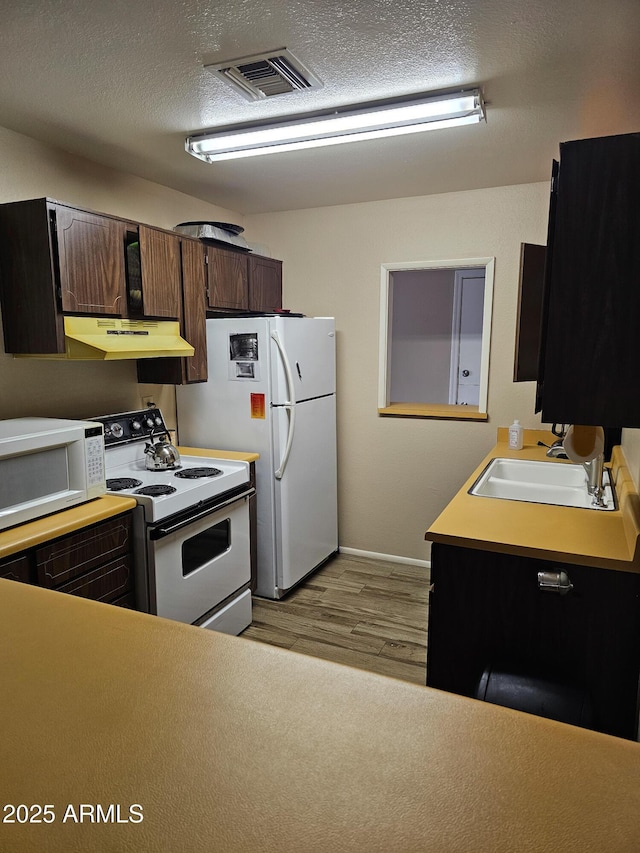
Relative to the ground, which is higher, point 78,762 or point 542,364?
point 542,364

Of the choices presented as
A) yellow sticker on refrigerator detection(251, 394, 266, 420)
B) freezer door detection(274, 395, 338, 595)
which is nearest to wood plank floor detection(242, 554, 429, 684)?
freezer door detection(274, 395, 338, 595)

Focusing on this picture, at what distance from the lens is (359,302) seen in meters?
3.83

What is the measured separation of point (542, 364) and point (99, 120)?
2096 millimetres

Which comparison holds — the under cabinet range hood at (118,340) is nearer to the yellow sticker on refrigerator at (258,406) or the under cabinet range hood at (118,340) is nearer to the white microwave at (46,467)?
the white microwave at (46,467)

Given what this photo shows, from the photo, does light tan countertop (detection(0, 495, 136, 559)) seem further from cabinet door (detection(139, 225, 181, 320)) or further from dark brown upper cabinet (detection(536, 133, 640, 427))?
dark brown upper cabinet (detection(536, 133, 640, 427))

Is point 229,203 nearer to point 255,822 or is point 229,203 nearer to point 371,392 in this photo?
point 371,392

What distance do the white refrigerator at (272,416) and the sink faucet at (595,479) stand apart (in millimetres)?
1588

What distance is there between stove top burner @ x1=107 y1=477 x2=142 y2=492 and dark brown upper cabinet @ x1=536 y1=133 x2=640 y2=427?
2.00m

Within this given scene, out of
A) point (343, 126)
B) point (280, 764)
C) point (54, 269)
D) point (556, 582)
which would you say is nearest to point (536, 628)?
point (556, 582)

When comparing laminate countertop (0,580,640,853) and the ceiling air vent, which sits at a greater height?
the ceiling air vent

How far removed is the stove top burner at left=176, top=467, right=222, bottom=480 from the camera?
2779mm

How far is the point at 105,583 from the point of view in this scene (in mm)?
2221

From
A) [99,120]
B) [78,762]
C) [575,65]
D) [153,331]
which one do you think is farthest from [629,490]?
[99,120]

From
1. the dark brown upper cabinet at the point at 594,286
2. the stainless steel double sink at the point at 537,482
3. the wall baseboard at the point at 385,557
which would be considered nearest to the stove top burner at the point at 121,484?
the stainless steel double sink at the point at 537,482
